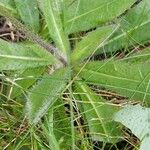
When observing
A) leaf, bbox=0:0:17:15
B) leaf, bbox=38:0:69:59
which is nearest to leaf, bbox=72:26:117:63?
leaf, bbox=38:0:69:59

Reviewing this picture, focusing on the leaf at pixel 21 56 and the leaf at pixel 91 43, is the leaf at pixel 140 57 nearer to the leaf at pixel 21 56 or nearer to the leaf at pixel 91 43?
the leaf at pixel 91 43

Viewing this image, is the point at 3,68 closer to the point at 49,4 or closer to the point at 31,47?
the point at 31,47

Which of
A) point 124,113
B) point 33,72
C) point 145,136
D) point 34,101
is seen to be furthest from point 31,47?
point 145,136

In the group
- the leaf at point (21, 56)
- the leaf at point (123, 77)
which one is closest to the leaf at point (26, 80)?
the leaf at point (21, 56)

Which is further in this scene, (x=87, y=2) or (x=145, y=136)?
(x=87, y=2)

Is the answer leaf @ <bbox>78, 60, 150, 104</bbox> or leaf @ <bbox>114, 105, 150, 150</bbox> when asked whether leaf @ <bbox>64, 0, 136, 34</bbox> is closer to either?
leaf @ <bbox>78, 60, 150, 104</bbox>

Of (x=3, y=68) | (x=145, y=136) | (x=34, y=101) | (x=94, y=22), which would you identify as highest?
(x=94, y=22)
